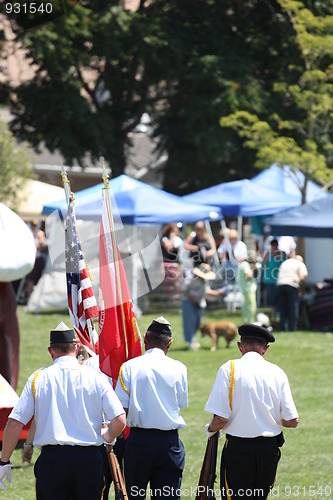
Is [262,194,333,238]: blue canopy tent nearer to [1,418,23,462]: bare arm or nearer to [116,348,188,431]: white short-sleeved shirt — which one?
[116,348,188,431]: white short-sleeved shirt

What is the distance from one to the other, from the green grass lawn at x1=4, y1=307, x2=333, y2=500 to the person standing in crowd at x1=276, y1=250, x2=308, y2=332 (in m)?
0.49

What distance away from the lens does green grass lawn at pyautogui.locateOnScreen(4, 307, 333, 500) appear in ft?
30.2

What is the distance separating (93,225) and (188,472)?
46.7ft

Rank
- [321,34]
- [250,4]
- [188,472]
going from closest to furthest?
1. [188,472]
2. [321,34]
3. [250,4]

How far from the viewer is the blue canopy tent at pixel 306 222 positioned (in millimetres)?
18875

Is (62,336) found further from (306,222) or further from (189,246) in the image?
(189,246)

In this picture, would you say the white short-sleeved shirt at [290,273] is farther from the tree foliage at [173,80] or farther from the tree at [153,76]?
the tree at [153,76]

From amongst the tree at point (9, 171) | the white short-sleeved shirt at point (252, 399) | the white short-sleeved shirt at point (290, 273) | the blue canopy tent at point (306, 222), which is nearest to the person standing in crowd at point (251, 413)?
the white short-sleeved shirt at point (252, 399)

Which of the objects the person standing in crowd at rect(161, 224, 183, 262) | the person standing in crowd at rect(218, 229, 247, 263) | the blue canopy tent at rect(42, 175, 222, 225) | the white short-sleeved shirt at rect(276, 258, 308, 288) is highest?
the blue canopy tent at rect(42, 175, 222, 225)

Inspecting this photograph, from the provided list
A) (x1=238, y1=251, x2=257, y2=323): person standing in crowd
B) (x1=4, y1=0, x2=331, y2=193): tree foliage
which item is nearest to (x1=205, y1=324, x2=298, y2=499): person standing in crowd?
(x1=238, y1=251, x2=257, y2=323): person standing in crowd

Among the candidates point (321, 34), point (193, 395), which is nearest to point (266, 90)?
point (321, 34)

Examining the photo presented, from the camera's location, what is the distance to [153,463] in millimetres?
6891

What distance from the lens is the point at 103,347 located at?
743 centimetres

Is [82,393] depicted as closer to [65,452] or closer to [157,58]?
[65,452]
